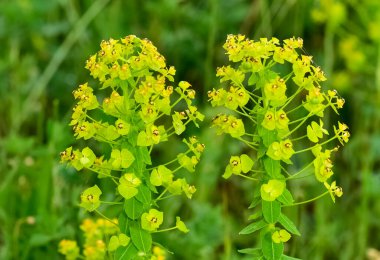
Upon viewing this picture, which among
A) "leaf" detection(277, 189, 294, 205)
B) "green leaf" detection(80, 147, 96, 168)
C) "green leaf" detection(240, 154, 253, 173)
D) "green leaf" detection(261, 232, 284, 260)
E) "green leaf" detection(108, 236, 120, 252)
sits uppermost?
"green leaf" detection(80, 147, 96, 168)

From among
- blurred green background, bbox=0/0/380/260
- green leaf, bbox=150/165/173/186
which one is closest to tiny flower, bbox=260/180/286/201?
green leaf, bbox=150/165/173/186

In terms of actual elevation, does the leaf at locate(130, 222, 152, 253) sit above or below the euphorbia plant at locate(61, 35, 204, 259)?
below

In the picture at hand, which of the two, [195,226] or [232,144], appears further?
[232,144]

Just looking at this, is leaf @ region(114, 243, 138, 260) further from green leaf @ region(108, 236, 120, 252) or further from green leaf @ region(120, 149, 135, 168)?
green leaf @ region(120, 149, 135, 168)

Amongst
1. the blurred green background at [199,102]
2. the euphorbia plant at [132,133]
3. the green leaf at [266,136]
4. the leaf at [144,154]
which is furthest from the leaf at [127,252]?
Answer: the blurred green background at [199,102]

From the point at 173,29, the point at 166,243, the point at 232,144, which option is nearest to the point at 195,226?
the point at 166,243

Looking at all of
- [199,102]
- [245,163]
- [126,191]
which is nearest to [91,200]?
[126,191]

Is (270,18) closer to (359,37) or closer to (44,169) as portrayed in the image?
(359,37)

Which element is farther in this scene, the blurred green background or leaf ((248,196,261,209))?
the blurred green background
